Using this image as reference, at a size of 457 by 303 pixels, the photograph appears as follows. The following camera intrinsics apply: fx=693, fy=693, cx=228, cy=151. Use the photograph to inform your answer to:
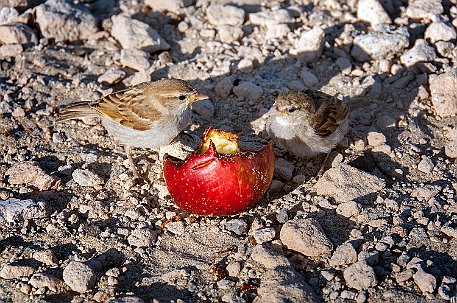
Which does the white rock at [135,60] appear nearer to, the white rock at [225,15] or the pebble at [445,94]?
the white rock at [225,15]

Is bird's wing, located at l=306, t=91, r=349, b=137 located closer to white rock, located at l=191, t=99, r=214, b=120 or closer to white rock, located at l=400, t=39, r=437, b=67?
white rock, located at l=191, t=99, r=214, b=120

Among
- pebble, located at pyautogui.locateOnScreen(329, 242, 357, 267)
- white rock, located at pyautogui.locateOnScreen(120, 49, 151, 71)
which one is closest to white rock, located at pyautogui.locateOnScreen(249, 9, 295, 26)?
white rock, located at pyautogui.locateOnScreen(120, 49, 151, 71)

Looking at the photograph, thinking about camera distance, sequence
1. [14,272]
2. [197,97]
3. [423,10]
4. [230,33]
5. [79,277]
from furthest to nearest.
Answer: [423,10]
[230,33]
[197,97]
[14,272]
[79,277]

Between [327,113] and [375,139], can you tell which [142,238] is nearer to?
[327,113]

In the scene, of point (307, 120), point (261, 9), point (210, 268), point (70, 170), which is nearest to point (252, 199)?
point (210, 268)

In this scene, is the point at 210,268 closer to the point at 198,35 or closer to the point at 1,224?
the point at 1,224

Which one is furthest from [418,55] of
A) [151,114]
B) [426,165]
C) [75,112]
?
[75,112]
